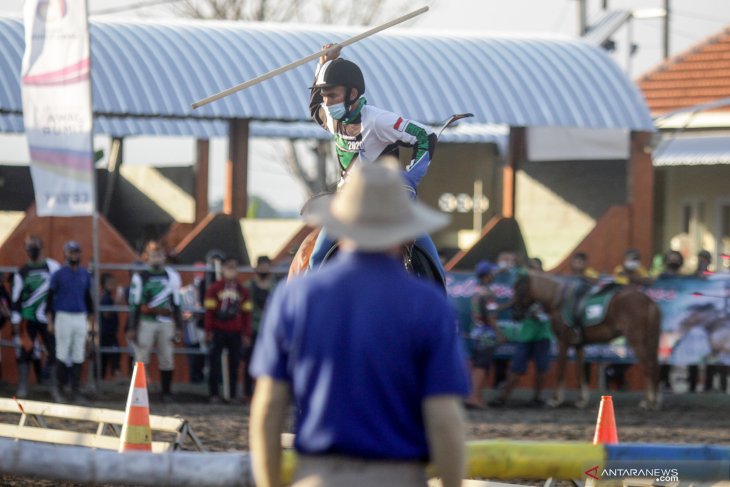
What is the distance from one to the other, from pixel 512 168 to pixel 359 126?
1502cm

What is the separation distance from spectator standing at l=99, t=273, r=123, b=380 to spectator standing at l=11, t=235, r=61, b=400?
47.1 inches

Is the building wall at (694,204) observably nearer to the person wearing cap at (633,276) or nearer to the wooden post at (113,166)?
the person wearing cap at (633,276)

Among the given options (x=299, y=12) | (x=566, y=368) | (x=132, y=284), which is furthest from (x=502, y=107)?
(x=299, y=12)

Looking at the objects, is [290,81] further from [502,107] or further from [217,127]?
[217,127]

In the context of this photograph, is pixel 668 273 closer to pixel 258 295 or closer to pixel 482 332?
pixel 482 332

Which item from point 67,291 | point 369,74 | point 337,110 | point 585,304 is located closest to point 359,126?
point 337,110

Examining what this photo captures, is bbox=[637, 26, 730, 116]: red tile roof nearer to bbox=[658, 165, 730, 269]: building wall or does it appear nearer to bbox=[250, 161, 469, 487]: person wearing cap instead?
bbox=[658, 165, 730, 269]: building wall

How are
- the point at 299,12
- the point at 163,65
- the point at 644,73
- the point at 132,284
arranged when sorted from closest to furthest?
the point at 132,284 → the point at 163,65 → the point at 644,73 → the point at 299,12

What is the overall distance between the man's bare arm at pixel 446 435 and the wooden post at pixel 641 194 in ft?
57.0

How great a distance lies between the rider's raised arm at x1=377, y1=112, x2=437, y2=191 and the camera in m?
9.02

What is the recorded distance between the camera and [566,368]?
1956 centimetres

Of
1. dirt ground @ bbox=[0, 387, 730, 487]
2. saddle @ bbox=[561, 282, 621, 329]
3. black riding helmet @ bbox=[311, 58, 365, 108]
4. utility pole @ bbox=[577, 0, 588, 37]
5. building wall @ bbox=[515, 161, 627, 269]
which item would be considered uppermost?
utility pole @ bbox=[577, 0, 588, 37]

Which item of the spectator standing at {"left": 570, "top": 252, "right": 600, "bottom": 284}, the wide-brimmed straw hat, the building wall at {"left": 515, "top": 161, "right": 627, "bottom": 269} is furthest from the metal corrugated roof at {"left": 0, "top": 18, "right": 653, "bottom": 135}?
the wide-brimmed straw hat

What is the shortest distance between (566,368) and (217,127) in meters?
12.6
